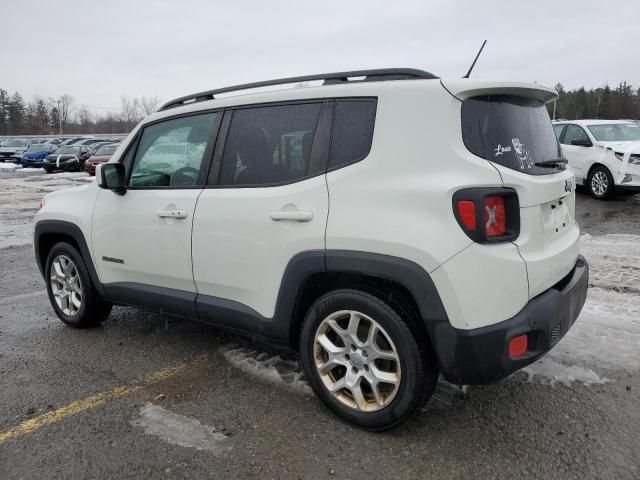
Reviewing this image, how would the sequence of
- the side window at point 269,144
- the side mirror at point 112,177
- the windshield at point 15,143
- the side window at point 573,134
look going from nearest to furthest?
the side window at point 269,144 < the side mirror at point 112,177 < the side window at point 573,134 < the windshield at point 15,143

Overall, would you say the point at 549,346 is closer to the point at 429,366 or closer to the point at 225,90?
the point at 429,366

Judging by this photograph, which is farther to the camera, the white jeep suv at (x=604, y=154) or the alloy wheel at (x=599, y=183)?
the alloy wheel at (x=599, y=183)

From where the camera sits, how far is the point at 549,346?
2.62m

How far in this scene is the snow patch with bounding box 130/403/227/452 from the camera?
279 centimetres

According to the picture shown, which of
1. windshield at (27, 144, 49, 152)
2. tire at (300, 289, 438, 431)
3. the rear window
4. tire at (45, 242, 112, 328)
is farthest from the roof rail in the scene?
windshield at (27, 144, 49, 152)

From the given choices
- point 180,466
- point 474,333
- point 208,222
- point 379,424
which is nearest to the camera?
point 474,333

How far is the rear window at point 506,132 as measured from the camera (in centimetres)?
256

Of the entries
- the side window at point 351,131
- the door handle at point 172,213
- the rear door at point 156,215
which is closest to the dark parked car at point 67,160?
the rear door at point 156,215

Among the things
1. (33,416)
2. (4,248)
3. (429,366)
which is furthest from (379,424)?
(4,248)

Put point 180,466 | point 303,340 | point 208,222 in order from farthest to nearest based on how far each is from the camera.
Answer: point 208,222 < point 303,340 < point 180,466

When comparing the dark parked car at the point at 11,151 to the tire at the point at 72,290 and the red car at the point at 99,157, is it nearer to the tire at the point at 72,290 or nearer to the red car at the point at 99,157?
the red car at the point at 99,157

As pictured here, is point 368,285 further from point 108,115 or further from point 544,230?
point 108,115

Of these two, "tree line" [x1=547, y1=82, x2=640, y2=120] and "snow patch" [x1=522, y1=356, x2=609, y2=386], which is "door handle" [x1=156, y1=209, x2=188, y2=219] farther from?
"tree line" [x1=547, y1=82, x2=640, y2=120]

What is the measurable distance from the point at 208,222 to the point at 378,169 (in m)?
1.20
